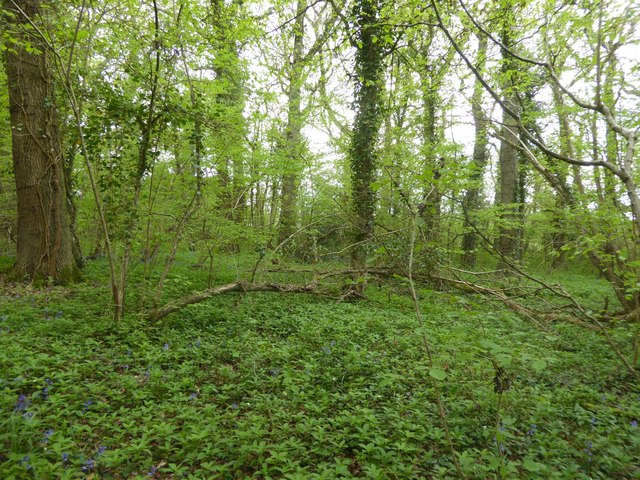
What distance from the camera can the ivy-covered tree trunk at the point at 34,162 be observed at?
585cm

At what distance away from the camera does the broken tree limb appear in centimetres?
465

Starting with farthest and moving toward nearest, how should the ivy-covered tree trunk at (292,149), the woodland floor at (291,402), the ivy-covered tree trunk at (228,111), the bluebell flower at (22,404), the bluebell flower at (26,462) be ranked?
the ivy-covered tree trunk at (292,149), the ivy-covered tree trunk at (228,111), the bluebell flower at (22,404), the woodland floor at (291,402), the bluebell flower at (26,462)

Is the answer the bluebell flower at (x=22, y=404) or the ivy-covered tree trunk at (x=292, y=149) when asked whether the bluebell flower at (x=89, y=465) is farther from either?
the ivy-covered tree trunk at (x=292, y=149)

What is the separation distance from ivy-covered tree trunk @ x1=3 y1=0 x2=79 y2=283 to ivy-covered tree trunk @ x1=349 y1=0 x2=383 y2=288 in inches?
226

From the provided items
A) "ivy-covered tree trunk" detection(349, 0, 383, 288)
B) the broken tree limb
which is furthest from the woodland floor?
"ivy-covered tree trunk" detection(349, 0, 383, 288)

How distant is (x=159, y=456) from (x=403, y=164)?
818cm

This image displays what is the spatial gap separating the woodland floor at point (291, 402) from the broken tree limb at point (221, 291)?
180 millimetres

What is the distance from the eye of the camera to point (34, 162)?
5977 millimetres

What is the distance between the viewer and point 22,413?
2387 millimetres

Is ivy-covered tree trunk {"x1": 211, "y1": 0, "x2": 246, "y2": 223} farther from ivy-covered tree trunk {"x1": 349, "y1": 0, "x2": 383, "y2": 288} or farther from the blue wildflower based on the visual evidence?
the blue wildflower

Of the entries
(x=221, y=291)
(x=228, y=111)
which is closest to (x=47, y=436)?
(x=221, y=291)

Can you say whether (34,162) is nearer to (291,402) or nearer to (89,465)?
(89,465)

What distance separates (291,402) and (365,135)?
587cm

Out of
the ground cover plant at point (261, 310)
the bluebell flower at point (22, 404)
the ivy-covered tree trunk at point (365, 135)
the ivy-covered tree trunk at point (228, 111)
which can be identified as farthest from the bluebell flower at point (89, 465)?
the ivy-covered tree trunk at point (365, 135)
